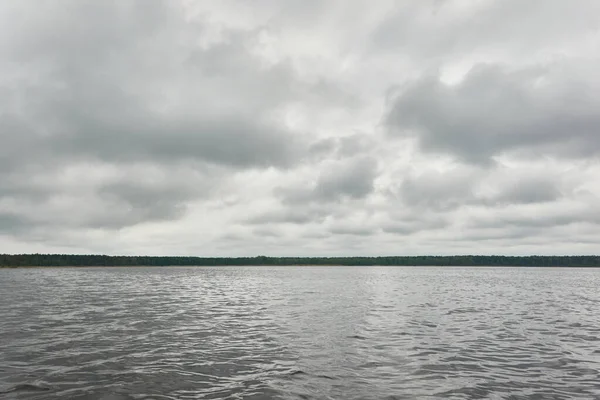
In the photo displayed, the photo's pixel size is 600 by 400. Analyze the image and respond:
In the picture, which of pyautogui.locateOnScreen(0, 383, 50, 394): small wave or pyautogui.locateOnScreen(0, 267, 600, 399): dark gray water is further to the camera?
pyautogui.locateOnScreen(0, 267, 600, 399): dark gray water

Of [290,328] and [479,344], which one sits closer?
[479,344]

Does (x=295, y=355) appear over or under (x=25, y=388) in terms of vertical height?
under

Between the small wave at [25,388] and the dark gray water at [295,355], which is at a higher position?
the small wave at [25,388]

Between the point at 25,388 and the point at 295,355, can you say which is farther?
the point at 295,355

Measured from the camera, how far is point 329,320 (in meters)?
34.7

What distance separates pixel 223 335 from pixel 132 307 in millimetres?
19838

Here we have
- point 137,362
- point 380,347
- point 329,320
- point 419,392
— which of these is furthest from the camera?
point 329,320

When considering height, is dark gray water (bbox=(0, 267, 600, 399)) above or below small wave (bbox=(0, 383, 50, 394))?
below

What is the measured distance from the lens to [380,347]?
943 inches

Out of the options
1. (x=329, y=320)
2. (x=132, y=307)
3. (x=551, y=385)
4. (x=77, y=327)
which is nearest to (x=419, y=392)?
(x=551, y=385)

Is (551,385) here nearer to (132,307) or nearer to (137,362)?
(137,362)

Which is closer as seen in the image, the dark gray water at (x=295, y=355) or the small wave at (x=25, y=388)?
the small wave at (x=25, y=388)

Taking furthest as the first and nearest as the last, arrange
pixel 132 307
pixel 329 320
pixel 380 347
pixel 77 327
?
pixel 132 307 → pixel 329 320 → pixel 77 327 → pixel 380 347

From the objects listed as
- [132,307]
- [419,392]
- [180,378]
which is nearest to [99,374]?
→ [180,378]
